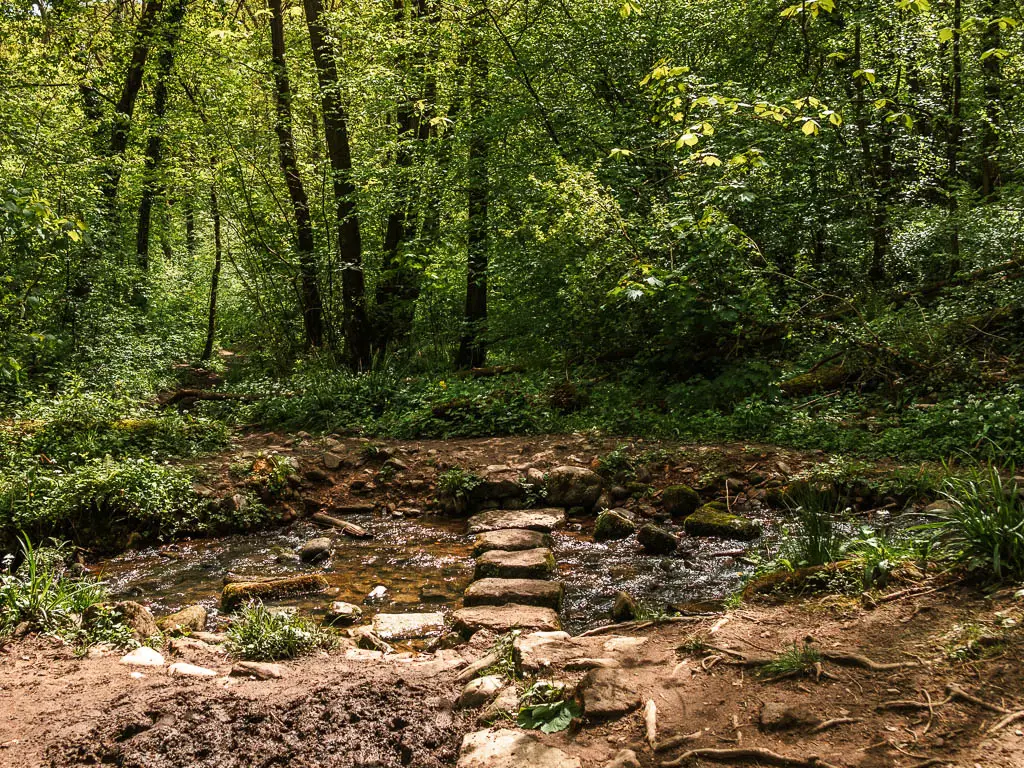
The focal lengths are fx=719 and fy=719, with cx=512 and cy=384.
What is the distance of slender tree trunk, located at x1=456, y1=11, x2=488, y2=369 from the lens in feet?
40.8

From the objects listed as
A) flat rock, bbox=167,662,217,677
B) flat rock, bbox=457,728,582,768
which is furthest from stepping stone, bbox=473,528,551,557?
flat rock, bbox=457,728,582,768

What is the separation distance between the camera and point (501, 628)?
14.9ft

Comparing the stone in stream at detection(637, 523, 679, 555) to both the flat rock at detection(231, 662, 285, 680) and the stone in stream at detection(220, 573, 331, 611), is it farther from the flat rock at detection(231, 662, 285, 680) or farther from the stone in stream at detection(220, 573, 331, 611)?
the flat rock at detection(231, 662, 285, 680)

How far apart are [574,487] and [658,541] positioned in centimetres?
158

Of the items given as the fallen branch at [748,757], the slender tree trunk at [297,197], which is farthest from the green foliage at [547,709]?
the slender tree trunk at [297,197]

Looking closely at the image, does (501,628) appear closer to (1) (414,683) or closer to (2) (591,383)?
(1) (414,683)

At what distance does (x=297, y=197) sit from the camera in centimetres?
1453

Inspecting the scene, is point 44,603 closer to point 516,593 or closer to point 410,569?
point 410,569

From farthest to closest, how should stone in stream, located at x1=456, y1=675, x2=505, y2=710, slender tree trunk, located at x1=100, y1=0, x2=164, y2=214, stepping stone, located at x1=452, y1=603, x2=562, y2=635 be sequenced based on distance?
slender tree trunk, located at x1=100, y1=0, x2=164, y2=214
stepping stone, located at x1=452, y1=603, x2=562, y2=635
stone in stream, located at x1=456, y1=675, x2=505, y2=710

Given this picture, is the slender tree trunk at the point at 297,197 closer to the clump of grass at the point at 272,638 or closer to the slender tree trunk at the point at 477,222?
the slender tree trunk at the point at 477,222

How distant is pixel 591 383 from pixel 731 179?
337 centimetres

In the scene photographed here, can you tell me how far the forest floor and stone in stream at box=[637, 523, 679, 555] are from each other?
2242 mm

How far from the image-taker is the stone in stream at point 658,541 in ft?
20.7

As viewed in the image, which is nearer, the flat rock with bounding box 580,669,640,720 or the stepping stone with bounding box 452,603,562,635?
the flat rock with bounding box 580,669,640,720
